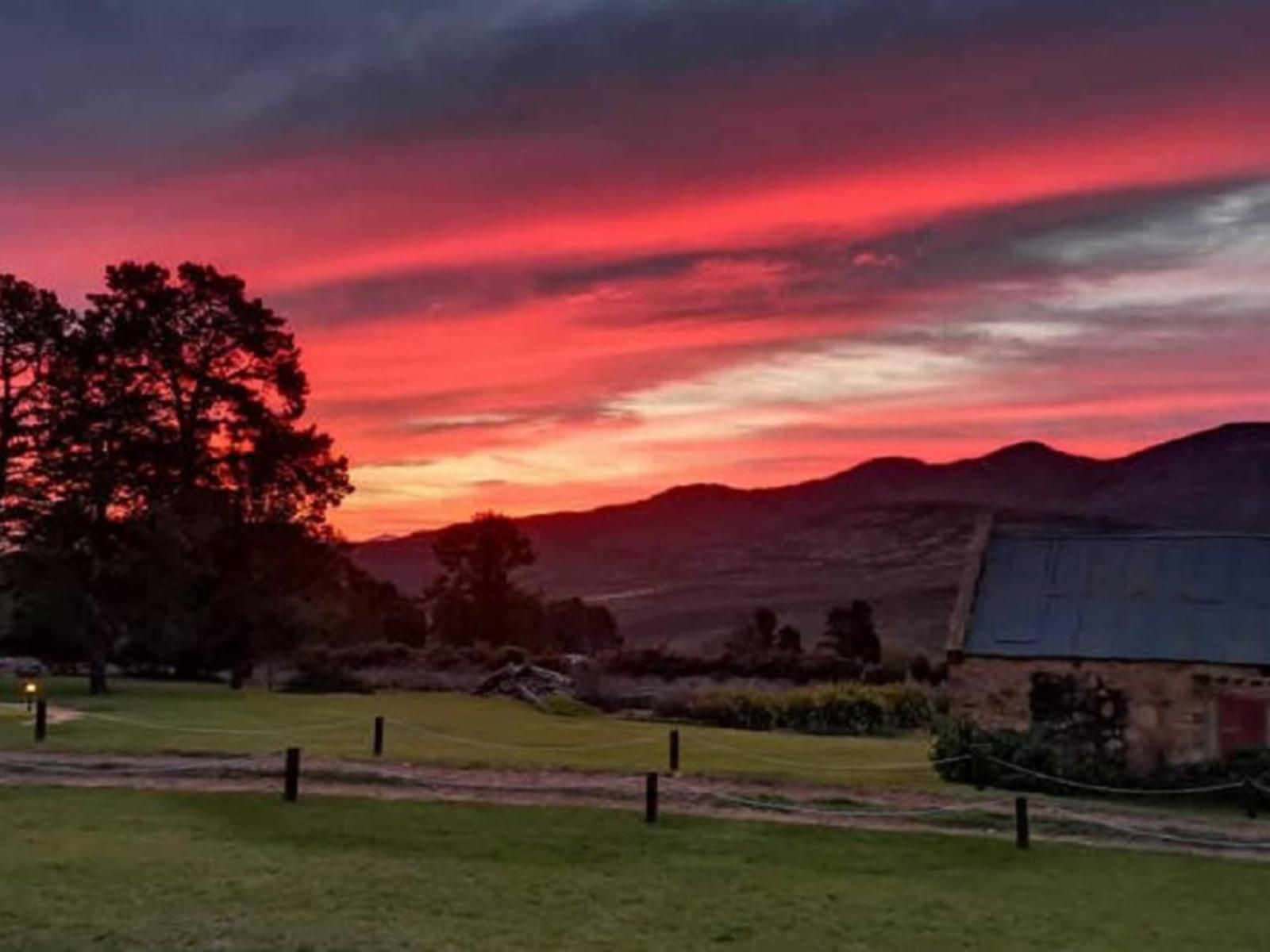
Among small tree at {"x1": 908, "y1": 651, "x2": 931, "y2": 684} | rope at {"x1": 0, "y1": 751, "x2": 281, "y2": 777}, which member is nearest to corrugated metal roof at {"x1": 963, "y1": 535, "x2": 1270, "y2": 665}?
rope at {"x1": 0, "y1": 751, "x2": 281, "y2": 777}

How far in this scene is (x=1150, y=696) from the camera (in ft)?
95.8

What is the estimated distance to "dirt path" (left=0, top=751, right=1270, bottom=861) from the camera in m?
23.9

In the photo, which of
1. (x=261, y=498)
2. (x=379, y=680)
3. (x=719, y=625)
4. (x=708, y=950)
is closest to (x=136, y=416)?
(x=261, y=498)

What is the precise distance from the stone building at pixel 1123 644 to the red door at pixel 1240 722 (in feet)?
0.08

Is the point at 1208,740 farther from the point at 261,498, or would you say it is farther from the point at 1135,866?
the point at 261,498

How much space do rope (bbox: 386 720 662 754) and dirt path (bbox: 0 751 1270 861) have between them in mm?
4377

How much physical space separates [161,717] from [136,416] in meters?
17.6

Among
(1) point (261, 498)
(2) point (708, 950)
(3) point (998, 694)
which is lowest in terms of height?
(2) point (708, 950)

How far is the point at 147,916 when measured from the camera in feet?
53.3

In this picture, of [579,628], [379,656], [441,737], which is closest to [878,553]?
[579,628]

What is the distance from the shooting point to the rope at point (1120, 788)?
27.3 metres

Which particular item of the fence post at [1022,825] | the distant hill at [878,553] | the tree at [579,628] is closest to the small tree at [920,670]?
the fence post at [1022,825]

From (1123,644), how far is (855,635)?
3911 centimetres

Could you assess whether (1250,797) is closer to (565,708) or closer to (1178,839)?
(1178,839)
